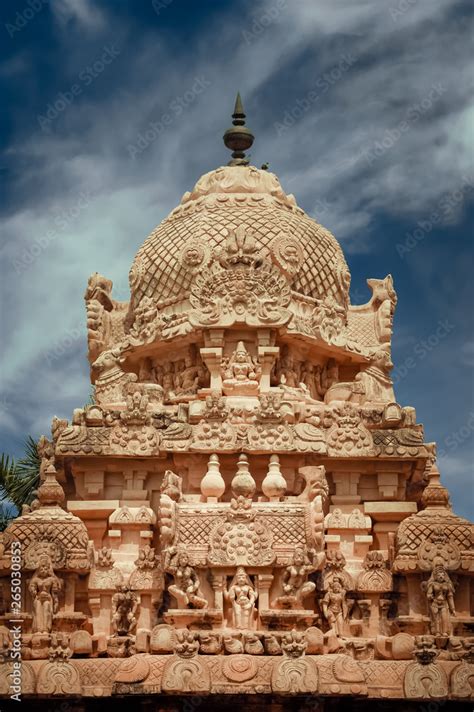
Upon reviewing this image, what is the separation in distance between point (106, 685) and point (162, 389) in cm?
614

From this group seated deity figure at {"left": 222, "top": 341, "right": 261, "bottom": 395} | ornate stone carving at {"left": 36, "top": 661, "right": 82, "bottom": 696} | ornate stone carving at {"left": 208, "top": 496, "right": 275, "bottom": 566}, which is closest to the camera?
ornate stone carving at {"left": 36, "top": 661, "right": 82, "bottom": 696}

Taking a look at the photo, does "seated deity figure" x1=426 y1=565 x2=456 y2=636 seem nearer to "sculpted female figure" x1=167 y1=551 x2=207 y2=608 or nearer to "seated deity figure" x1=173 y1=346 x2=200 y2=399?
"sculpted female figure" x1=167 y1=551 x2=207 y2=608

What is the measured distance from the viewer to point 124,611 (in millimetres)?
21781

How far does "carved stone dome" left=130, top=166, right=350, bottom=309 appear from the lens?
85.9 ft

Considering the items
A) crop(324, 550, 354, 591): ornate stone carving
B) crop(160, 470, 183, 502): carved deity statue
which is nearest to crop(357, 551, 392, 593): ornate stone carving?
crop(324, 550, 354, 591): ornate stone carving

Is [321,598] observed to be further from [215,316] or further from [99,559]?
[215,316]

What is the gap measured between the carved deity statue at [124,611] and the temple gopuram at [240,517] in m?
0.03

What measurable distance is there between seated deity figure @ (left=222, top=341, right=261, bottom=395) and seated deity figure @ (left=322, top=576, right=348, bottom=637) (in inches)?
155

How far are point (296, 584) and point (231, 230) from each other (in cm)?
757

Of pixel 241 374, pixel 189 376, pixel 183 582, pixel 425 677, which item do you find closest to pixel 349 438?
Result: pixel 241 374

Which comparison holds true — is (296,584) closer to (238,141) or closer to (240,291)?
(240,291)

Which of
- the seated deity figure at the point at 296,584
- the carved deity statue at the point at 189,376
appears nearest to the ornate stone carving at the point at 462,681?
the seated deity figure at the point at 296,584

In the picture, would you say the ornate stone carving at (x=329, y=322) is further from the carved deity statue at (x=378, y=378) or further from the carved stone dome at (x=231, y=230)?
the carved deity statue at (x=378, y=378)

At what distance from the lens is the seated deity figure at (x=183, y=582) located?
21.2m
